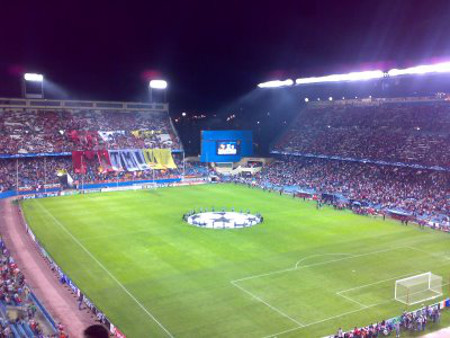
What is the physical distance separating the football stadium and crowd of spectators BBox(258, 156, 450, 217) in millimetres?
362

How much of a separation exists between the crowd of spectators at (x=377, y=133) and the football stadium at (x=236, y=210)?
34cm

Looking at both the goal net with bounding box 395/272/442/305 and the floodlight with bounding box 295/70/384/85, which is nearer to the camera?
the goal net with bounding box 395/272/442/305

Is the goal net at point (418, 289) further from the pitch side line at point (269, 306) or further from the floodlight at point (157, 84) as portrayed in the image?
the floodlight at point (157, 84)

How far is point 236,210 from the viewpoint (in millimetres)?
55250

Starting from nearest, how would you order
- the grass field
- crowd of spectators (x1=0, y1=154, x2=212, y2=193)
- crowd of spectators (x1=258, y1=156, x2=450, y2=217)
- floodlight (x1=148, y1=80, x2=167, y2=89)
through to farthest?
the grass field, crowd of spectators (x1=258, y1=156, x2=450, y2=217), crowd of spectators (x1=0, y1=154, x2=212, y2=193), floodlight (x1=148, y1=80, x2=167, y2=89)

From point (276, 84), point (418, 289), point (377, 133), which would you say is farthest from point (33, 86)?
point (418, 289)

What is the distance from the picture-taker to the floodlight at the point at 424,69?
65562mm

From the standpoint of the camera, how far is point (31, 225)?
4694 centimetres

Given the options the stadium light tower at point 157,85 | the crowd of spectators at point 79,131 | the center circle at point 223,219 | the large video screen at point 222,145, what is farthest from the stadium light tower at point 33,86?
the center circle at point 223,219

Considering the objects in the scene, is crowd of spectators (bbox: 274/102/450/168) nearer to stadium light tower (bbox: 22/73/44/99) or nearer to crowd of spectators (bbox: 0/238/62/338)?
stadium light tower (bbox: 22/73/44/99)

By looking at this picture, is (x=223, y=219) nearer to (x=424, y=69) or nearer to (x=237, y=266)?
(x=237, y=266)

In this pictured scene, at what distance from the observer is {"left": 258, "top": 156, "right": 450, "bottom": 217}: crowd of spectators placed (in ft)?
186

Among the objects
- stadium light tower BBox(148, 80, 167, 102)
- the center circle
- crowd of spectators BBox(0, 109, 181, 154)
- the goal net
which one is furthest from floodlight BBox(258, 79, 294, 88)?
the goal net

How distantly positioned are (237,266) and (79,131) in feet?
199
